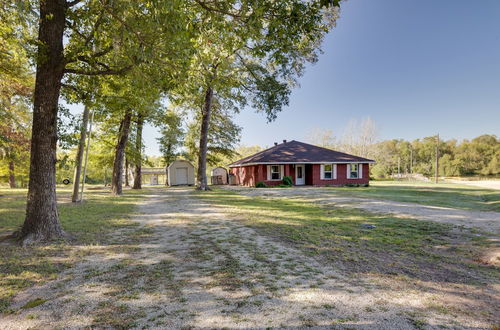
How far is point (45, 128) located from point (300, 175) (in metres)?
22.1

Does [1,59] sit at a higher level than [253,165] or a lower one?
higher

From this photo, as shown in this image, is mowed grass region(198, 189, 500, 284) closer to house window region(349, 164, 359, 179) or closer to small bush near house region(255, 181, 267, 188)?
small bush near house region(255, 181, 267, 188)

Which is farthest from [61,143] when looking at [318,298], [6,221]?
[318,298]

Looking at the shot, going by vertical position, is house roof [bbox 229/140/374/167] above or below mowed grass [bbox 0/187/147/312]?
above

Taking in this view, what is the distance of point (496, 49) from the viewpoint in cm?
2423

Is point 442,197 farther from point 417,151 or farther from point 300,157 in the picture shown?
point 417,151

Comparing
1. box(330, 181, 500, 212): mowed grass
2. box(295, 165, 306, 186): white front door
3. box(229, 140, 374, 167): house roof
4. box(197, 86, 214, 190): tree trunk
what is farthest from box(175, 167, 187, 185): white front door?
box(330, 181, 500, 212): mowed grass

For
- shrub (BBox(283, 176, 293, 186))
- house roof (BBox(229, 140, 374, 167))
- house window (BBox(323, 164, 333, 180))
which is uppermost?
house roof (BBox(229, 140, 374, 167))

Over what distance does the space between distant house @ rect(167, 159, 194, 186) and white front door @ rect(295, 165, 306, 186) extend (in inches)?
509

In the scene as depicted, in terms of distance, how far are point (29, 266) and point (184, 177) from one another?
27.0 meters

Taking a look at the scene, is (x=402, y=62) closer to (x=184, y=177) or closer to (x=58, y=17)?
(x=184, y=177)

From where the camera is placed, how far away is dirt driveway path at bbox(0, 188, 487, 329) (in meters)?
2.21

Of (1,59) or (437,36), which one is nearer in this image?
(1,59)

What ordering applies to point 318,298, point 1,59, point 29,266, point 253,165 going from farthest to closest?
point 253,165
point 1,59
point 29,266
point 318,298
